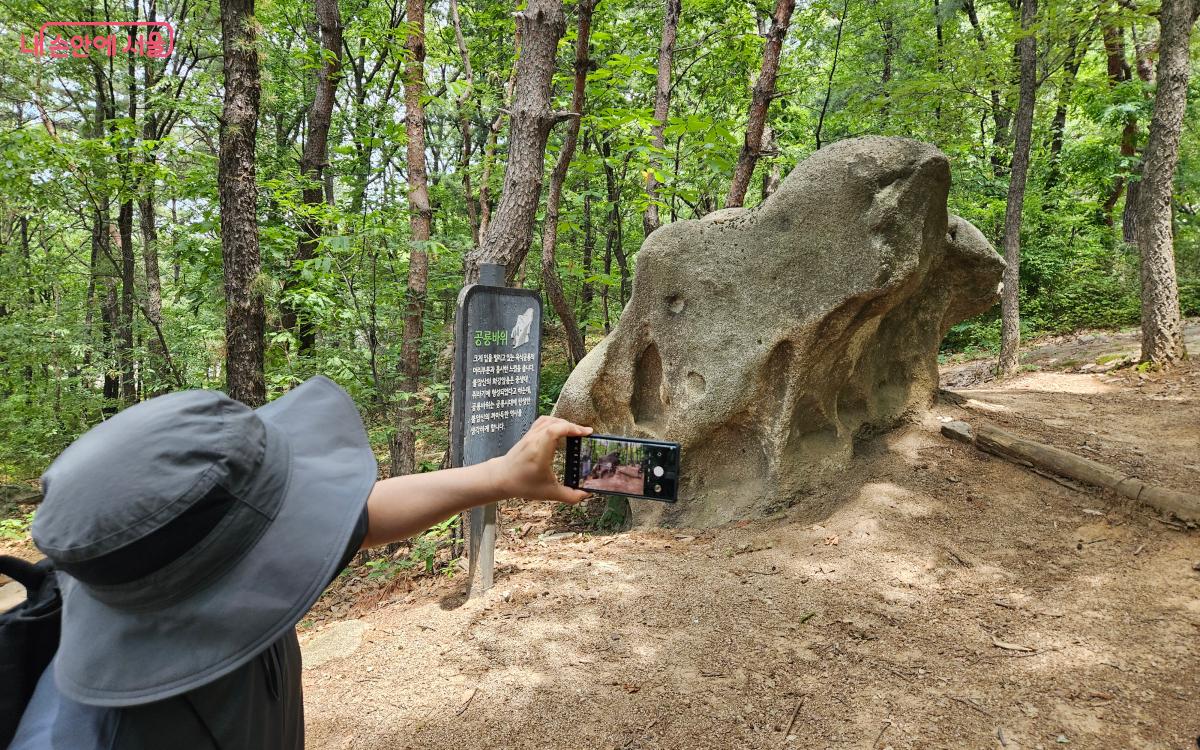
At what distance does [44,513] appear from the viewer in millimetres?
867

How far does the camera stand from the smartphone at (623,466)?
1.99 m

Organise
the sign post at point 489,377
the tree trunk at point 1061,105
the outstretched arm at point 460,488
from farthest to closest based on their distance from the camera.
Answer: the tree trunk at point 1061,105, the sign post at point 489,377, the outstretched arm at point 460,488

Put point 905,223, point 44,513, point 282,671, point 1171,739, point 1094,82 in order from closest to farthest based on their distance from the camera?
point 44,513
point 282,671
point 1171,739
point 905,223
point 1094,82

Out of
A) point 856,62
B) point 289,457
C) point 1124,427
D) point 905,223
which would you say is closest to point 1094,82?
point 856,62

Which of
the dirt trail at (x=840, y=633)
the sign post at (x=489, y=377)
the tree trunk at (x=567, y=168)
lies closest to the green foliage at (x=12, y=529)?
the dirt trail at (x=840, y=633)

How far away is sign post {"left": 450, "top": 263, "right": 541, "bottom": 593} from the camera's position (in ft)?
13.9

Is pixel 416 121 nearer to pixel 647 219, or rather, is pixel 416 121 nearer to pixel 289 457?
pixel 647 219

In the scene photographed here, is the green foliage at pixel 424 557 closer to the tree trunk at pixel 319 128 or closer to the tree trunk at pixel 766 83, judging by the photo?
the tree trunk at pixel 319 128

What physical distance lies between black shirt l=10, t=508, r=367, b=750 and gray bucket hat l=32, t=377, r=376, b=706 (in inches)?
3.2

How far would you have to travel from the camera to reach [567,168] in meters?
7.58

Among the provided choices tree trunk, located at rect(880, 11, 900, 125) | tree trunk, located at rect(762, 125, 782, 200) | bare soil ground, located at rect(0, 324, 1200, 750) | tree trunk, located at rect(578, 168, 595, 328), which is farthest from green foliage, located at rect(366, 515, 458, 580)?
tree trunk, located at rect(880, 11, 900, 125)

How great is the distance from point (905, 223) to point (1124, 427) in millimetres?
3406

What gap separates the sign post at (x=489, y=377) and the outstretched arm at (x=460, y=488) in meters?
2.74

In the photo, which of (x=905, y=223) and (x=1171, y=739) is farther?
(x=905, y=223)
